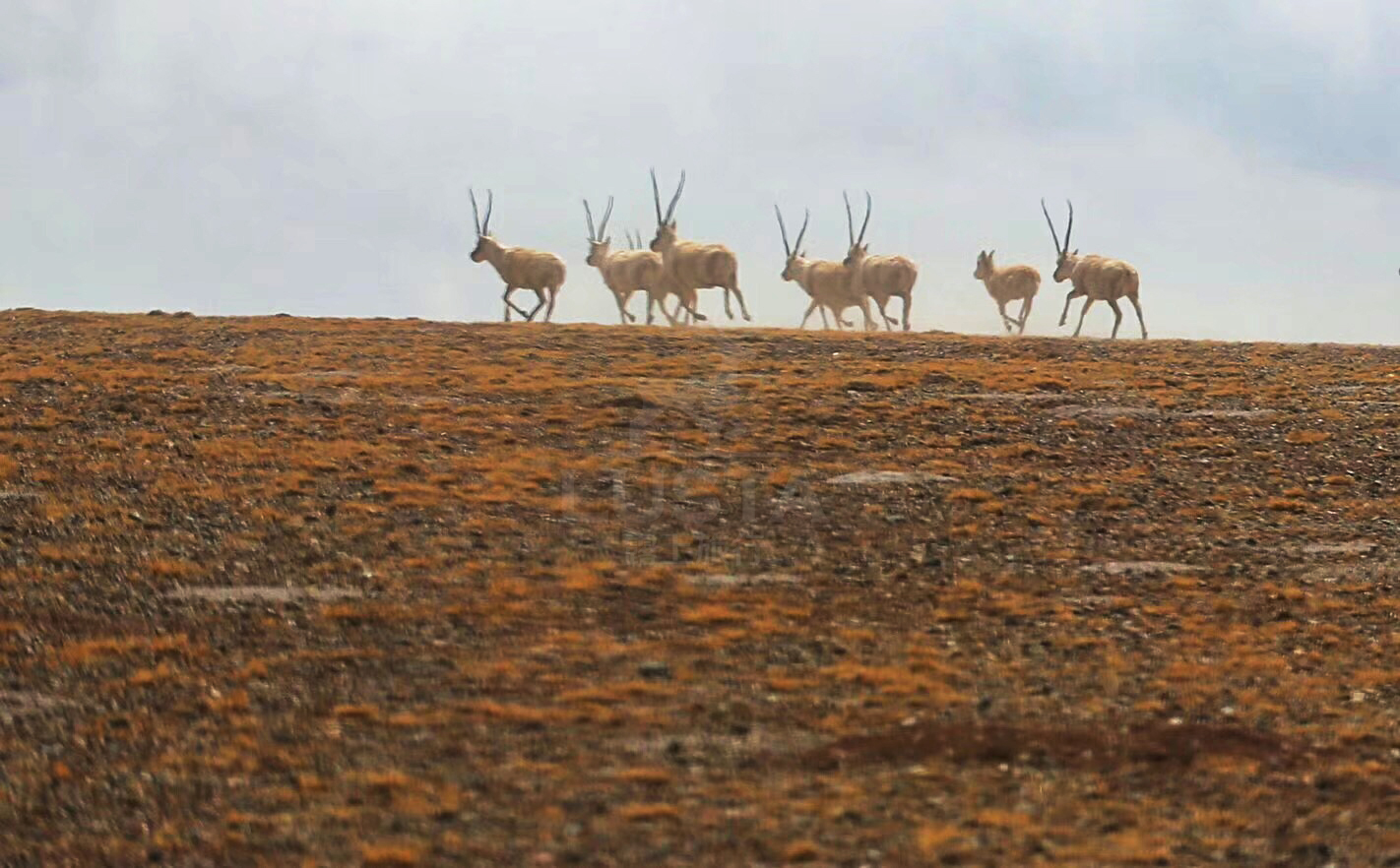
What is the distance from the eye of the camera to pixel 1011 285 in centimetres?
4597

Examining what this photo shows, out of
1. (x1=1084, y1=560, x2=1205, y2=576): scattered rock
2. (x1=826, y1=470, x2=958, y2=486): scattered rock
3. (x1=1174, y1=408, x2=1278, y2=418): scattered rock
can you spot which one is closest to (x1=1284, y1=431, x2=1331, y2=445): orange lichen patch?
(x1=1174, y1=408, x2=1278, y2=418): scattered rock

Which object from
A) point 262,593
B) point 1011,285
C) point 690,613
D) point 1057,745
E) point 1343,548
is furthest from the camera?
point 1011,285

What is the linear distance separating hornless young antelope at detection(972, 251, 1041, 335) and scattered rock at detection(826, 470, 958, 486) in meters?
24.4

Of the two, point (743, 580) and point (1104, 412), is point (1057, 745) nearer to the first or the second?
point (743, 580)

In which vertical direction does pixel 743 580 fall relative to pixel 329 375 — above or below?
below

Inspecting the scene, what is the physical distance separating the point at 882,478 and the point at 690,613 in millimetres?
5920

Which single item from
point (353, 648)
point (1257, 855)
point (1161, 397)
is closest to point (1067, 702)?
point (1257, 855)

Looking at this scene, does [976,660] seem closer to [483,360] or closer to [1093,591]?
[1093,591]

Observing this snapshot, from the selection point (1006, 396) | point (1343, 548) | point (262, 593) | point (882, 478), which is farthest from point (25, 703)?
point (1006, 396)

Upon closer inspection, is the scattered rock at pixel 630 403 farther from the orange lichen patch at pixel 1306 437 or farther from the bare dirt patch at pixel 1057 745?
the bare dirt patch at pixel 1057 745

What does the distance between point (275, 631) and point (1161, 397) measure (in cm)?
1449

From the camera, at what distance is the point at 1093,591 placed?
1756cm

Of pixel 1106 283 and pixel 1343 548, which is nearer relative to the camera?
pixel 1343 548

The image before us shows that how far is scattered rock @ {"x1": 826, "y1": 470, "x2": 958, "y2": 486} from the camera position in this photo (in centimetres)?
2142
